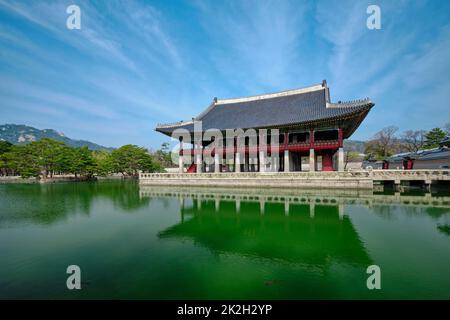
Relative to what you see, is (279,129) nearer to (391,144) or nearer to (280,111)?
(280,111)

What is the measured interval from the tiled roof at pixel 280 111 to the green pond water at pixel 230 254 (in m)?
11.8

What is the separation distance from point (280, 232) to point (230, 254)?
3.00 meters

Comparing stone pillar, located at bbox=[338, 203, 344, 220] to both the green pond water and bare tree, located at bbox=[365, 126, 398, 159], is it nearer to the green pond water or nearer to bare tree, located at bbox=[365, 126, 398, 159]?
the green pond water

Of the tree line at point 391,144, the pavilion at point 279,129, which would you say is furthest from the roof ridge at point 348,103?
the tree line at point 391,144

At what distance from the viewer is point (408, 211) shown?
11.8 m

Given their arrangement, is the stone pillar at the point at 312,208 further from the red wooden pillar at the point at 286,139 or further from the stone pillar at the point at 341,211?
the red wooden pillar at the point at 286,139

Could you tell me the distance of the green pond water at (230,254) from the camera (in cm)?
447

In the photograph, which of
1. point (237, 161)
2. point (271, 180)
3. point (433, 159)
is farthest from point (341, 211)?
point (433, 159)

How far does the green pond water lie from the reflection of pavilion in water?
0.04 m

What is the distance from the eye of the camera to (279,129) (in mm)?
24781

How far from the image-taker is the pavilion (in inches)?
871

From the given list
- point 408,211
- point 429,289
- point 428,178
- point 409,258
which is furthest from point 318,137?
point 429,289
